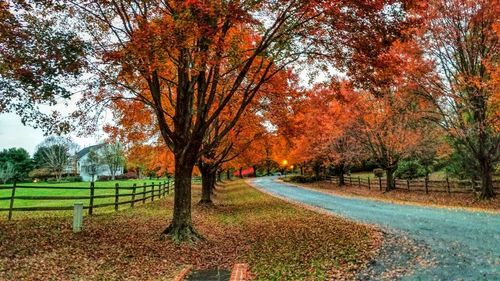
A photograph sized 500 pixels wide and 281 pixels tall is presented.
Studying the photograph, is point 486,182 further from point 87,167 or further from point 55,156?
point 87,167

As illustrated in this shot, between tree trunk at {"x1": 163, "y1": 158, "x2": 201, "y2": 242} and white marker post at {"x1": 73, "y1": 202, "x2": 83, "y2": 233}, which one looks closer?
white marker post at {"x1": 73, "y1": 202, "x2": 83, "y2": 233}

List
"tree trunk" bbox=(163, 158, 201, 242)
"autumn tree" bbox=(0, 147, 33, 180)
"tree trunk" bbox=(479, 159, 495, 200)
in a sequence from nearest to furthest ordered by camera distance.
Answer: "tree trunk" bbox=(163, 158, 201, 242), "tree trunk" bbox=(479, 159, 495, 200), "autumn tree" bbox=(0, 147, 33, 180)

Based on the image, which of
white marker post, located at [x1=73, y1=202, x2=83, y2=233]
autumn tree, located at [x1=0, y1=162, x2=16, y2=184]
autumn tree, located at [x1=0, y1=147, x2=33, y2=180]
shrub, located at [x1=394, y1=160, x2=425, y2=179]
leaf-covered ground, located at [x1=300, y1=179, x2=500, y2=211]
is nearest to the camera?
white marker post, located at [x1=73, y1=202, x2=83, y2=233]

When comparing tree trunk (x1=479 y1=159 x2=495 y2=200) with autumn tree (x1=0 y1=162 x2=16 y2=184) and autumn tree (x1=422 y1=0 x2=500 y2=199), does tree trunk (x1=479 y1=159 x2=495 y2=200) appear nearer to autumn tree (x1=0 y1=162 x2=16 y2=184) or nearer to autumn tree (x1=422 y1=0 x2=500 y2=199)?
autumn tree (x1=422 y1=0 x2=500 y2=199)

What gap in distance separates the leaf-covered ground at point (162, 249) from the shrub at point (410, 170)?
1089 inches

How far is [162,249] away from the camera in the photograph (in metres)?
10.9

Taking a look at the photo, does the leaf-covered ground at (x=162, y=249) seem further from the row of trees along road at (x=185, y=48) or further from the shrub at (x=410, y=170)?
the shrub at (x=410, y=170)

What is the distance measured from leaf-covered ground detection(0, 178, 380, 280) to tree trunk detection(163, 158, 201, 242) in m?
0.53

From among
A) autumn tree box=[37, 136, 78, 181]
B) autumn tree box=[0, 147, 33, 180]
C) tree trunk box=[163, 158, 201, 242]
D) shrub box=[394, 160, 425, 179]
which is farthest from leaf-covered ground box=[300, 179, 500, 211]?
autumn tree box=[0, 147, 33, 180]

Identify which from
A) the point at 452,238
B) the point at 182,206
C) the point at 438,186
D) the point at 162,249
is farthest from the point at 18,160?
the point at 452,238

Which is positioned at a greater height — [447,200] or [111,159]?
[111,159]

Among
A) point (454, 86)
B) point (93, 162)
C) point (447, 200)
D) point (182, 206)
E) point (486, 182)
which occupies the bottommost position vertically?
point (447, 200)

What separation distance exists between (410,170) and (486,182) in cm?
1952

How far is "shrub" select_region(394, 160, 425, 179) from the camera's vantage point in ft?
130
